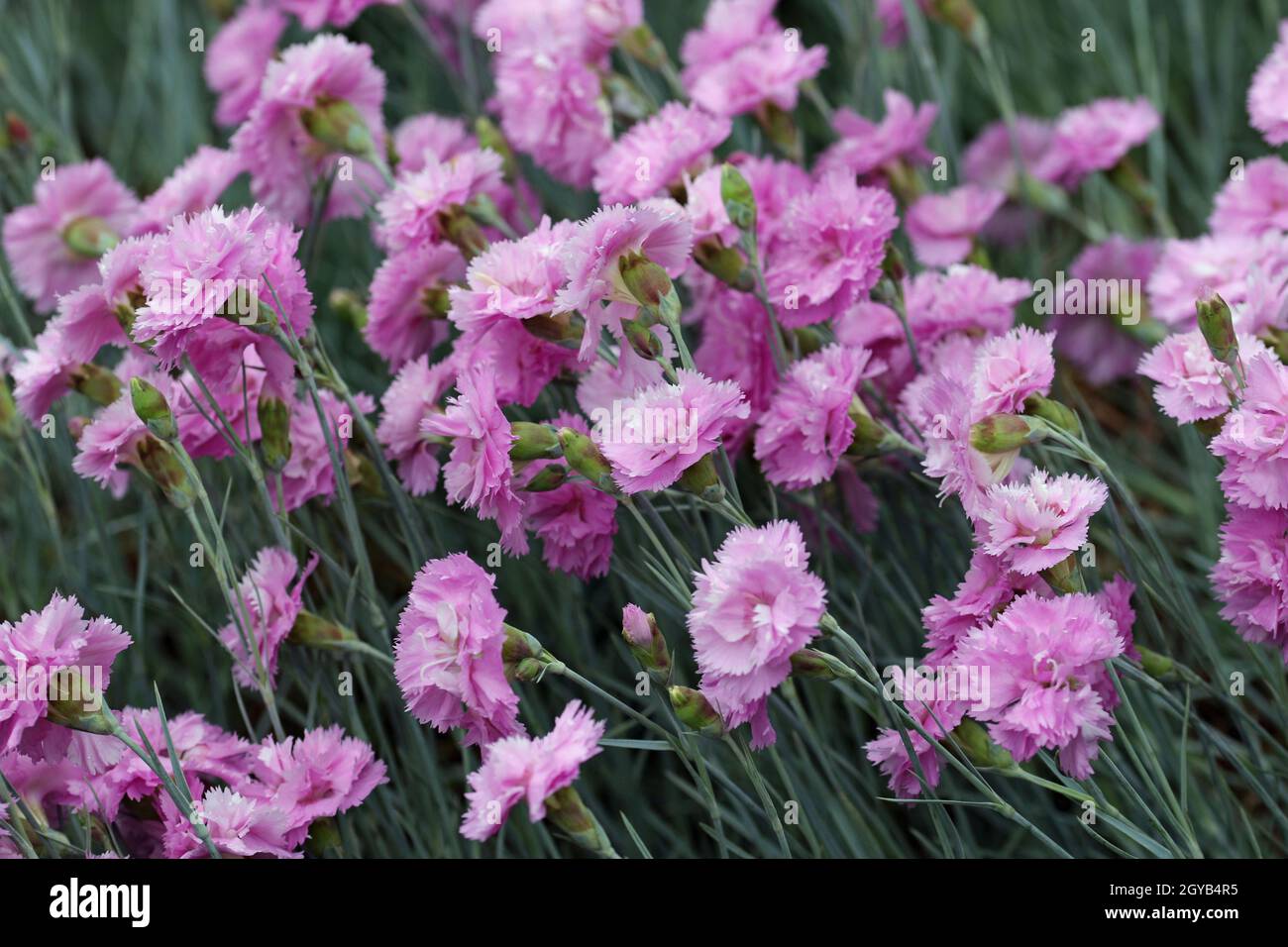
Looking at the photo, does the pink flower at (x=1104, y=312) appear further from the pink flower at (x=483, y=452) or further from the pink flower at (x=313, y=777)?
the pink flower at (x=313, y=777)

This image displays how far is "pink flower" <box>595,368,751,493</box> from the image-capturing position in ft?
2.82

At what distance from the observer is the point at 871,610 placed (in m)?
1.20

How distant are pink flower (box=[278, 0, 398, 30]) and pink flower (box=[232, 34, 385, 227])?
142 millimetres

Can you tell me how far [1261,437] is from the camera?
2.91 feet

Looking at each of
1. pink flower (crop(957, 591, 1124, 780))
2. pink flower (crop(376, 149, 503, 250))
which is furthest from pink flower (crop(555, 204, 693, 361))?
pink flower (crop(957, 591, 1124, 780))

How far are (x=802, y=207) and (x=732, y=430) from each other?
0.18m

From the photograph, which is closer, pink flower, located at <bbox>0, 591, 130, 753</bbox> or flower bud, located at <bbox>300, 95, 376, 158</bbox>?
pink flower, located at <bbox>0, 591, 130, 753</bbox>

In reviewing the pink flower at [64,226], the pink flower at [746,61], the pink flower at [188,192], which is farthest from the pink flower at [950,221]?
the pink flower at [64,226]

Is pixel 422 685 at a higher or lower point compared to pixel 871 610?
higher

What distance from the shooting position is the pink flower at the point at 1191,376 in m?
0.95

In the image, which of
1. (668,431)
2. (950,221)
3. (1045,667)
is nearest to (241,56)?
(950,221)

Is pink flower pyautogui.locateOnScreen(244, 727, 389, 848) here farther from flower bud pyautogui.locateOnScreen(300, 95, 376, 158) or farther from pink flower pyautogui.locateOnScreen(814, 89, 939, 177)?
pink flower pyautogui.locateOnScreen(814, 89, 939, 177)
